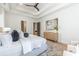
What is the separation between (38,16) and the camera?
177cm

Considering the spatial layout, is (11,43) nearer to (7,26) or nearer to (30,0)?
(7,26)

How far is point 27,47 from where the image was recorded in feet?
5.97

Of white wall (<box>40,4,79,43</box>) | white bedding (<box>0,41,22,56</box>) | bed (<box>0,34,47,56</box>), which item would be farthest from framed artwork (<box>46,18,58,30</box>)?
white bedding (<box>0,41,22,56</box>)

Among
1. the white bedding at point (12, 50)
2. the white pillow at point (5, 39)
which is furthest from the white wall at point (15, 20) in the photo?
the white bedding at point (12, 50)

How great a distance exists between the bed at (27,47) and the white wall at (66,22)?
249 millimetres

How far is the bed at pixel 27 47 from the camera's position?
5.01 ft

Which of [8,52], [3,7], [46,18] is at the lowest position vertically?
[8,52]

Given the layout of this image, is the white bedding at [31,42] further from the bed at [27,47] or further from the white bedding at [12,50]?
the white bedding at [12,50]

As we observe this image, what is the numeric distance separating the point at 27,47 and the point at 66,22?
95cm

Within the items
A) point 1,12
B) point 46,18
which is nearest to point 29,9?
point 46,18

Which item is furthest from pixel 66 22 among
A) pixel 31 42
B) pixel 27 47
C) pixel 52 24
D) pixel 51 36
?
pixel 27 47

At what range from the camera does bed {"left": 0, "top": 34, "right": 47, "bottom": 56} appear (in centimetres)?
153

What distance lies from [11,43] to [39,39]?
541 mm

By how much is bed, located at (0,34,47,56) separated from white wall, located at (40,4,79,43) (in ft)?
0.82
